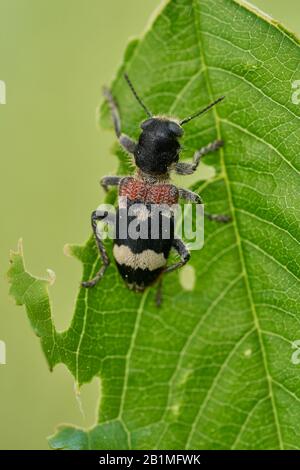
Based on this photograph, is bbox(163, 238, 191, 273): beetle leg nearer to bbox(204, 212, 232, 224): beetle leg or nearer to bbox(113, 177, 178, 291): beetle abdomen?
bbox(113, 177, 178, 291): beetle abdomen

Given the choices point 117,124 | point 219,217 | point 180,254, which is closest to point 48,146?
point 117,124

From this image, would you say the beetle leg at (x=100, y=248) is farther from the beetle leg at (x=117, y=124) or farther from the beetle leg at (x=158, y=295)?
the beetle leg at (x=117, y=124)

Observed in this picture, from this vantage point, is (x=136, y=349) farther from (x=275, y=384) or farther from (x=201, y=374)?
(x=275, y=384)

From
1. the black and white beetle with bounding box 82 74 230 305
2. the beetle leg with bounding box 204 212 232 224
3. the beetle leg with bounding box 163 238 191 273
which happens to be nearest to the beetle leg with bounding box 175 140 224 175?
the black and white beetle with bounding box 82 74 230 305

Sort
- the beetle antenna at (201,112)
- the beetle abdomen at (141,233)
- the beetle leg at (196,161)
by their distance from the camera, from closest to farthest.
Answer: the beetle antenna at (201,112) → the beetle leg at (196,161) → the beetle abdomen at (141,233)

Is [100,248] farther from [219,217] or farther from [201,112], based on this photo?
[201,112]

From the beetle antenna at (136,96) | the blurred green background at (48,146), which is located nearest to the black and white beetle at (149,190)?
the beetle antenna at (136,96)

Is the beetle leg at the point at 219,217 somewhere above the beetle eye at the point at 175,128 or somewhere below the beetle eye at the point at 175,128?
below
